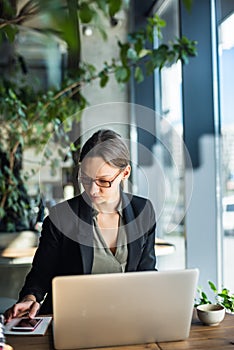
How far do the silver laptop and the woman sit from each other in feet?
1.88

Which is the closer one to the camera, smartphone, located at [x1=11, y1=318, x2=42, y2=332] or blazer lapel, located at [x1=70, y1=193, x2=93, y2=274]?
smartphone, located at [x1=11, y1=318, x2=42, y2=332]

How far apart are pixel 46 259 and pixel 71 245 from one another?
0.12 m

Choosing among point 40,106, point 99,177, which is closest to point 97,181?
point 99,177

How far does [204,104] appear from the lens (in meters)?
3.61

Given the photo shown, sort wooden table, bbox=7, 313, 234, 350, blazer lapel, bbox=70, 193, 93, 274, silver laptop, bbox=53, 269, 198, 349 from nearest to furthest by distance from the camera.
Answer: silver laptop, bbox=53, 269, 198, 349 → wooden table, bbox=7, 313, 234, 350 → blazer lapel, bbox=70, 193, 93, 274

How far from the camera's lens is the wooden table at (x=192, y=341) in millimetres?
1629

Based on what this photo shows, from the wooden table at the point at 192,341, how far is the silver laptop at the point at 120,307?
4 cm

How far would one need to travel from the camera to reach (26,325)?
6.07ft

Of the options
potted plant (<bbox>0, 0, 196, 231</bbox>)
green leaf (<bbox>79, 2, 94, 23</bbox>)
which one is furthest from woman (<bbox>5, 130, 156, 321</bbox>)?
green leaf (<bbox>79, 2, 94, 23</bbox>)

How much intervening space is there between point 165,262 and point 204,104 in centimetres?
152

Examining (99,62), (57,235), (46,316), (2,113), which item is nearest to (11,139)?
(2,113)

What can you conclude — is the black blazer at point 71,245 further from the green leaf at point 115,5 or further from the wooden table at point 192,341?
the green leaf at point 115,5

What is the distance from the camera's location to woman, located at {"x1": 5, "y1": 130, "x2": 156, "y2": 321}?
7.17 ft

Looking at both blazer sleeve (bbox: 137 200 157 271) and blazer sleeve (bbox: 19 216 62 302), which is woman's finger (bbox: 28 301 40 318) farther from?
blazer sleeve (bbox: 137 200 157 271)
